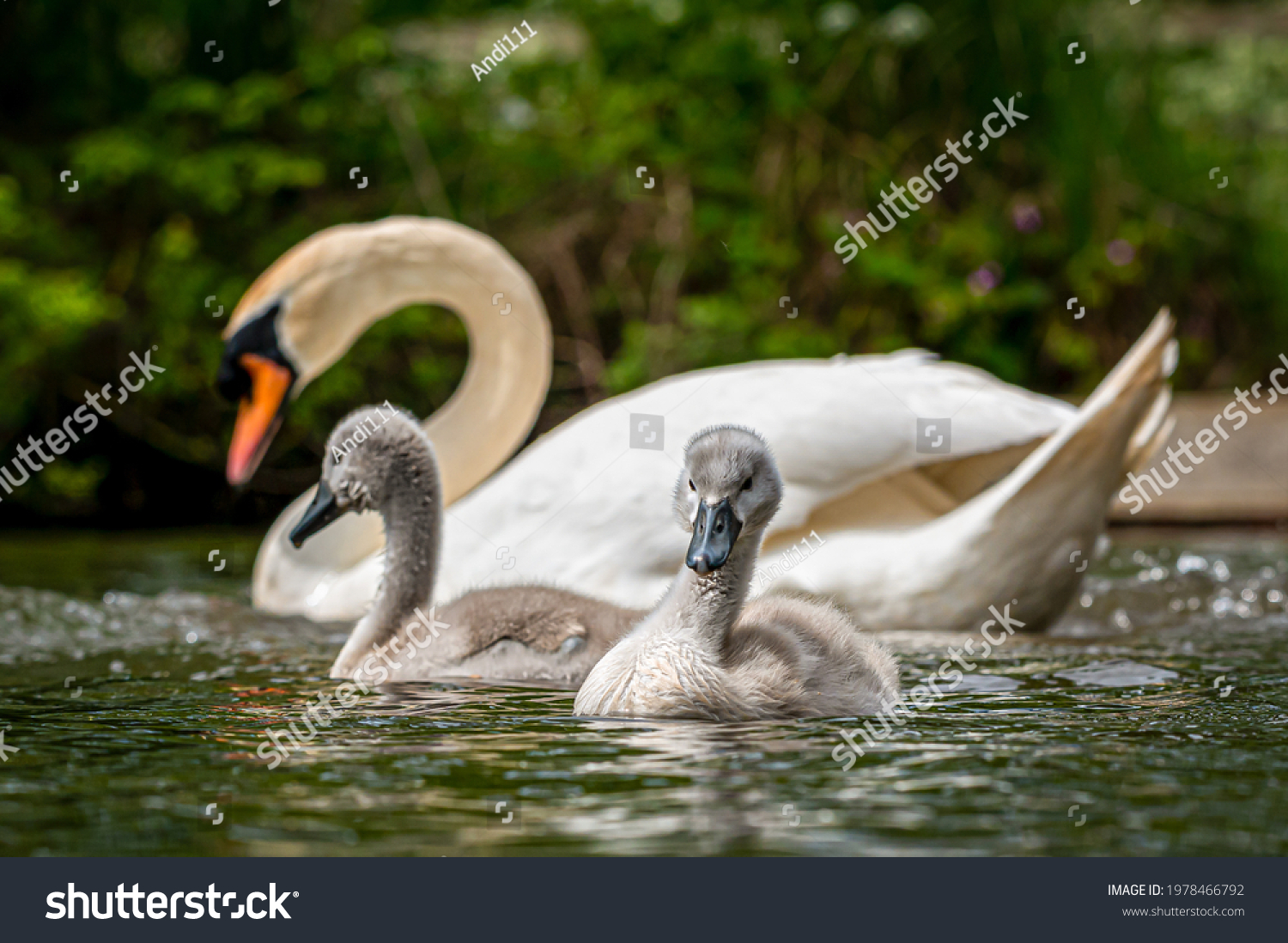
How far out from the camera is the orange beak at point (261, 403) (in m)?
6.46

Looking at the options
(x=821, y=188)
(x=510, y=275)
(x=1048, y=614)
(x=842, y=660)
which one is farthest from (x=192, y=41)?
(x=842, y=660)

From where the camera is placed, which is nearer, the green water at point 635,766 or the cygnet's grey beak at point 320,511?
the green water at point 635,766

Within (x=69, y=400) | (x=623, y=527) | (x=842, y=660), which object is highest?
(x=69, y=400)

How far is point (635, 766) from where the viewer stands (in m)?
3.16

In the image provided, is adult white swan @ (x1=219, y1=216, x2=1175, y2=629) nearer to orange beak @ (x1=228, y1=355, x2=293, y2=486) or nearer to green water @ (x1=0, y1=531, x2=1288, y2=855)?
green water @ (x1=0, y1=531, x2=1288, y2=855)

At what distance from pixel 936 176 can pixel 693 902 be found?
931 cm

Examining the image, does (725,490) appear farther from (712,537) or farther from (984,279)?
(984,279)

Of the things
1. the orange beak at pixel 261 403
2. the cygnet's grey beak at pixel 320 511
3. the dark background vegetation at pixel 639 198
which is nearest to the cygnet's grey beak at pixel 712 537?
the cygnet's grey beak at pixel 320 511

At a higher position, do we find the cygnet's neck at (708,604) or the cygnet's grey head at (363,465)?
the cygnet's grey head at (363,465)

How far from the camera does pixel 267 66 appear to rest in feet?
39.0

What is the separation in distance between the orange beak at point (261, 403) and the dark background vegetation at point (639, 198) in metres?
3.99

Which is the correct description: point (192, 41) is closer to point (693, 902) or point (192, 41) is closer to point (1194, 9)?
point (1194, 9)

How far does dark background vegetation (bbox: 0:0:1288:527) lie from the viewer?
1080cm

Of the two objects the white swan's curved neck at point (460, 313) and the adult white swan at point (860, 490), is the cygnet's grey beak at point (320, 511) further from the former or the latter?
the white swan's curved neck at point (460, 313)
